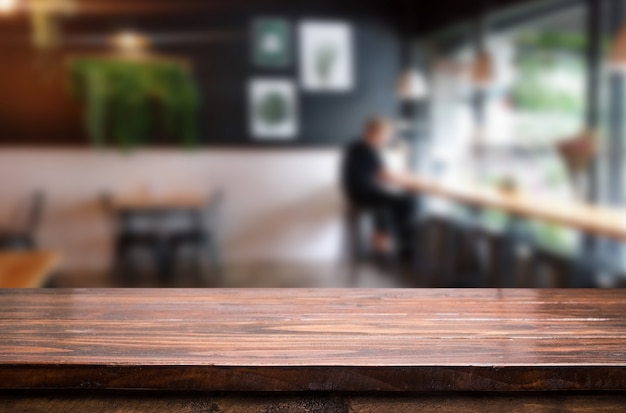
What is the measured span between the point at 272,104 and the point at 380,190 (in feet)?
3.35

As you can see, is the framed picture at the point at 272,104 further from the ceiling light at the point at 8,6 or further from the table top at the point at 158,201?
the ceiling light at the point at 8,6

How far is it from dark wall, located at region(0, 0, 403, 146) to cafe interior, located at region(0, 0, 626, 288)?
0.03 ft

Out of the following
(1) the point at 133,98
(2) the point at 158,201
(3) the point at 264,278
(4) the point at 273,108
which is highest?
(1) the point at 133,98

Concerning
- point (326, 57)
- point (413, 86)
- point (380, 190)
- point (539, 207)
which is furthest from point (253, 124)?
point (539, 207)

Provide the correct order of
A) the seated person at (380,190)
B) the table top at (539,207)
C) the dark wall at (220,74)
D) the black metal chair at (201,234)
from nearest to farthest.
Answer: the table top at (539,207)
the dark wall at (220,74)
the seated person at (380,190)
the black metal chair at (201,234)

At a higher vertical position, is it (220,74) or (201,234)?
(220,74)

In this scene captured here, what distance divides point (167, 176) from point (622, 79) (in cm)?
319

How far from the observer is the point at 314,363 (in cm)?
54

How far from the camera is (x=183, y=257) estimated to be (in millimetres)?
5699

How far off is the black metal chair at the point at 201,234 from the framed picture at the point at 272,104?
0.67 metres

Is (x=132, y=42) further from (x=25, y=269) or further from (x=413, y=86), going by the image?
(x=25, y=269)

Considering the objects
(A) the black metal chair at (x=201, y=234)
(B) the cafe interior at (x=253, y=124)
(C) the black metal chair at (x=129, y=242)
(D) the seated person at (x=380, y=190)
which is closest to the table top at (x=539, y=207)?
(B) the cafe interior at (x=253, y=124)

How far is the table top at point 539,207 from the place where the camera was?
3.23 meters

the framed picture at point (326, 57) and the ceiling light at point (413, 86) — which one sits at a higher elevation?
the framed picture at point (326, 57)
